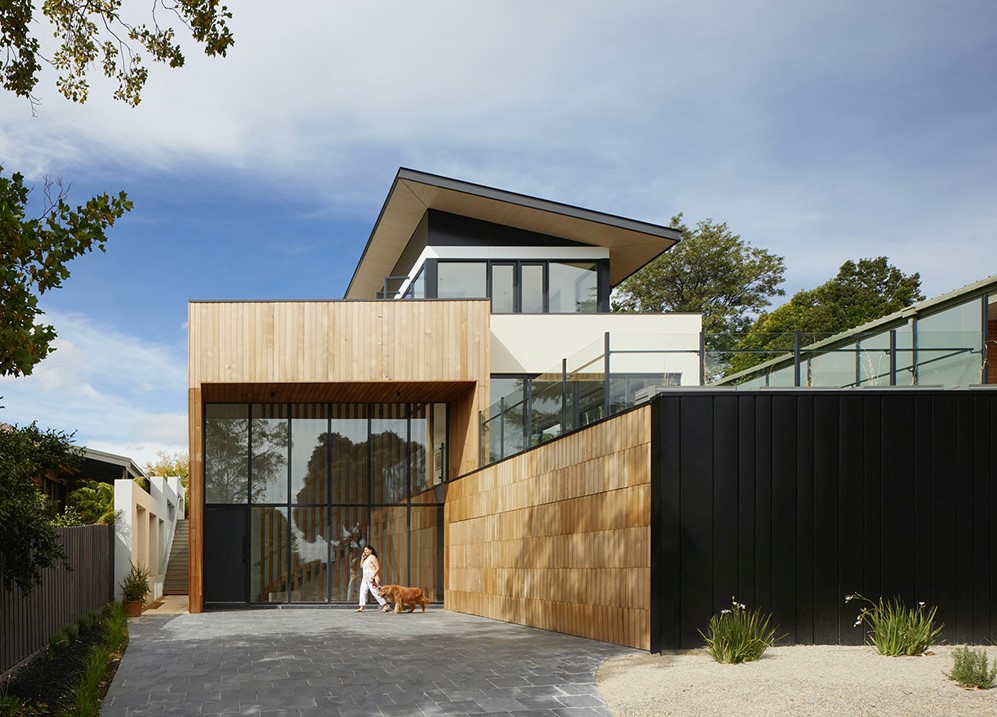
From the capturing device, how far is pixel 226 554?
21719mm

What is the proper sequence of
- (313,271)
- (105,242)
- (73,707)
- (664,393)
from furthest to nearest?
(313,271)
(664,393)
(73,707)
(105,242)

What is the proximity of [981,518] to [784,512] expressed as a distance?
225cm

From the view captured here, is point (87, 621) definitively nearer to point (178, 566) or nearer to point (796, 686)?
point (796, 686)

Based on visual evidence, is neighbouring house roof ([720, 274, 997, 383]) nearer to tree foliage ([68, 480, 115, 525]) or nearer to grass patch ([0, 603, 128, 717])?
grass patch ([0, 603, 128, 717])

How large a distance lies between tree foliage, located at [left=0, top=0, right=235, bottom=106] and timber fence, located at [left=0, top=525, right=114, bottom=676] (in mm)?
5330

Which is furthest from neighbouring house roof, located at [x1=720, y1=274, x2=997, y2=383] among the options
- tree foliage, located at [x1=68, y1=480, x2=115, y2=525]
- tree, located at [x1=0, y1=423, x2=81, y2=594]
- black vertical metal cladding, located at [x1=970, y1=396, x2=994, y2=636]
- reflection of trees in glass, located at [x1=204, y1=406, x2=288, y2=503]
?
tree foliage, located at [x1=68, y1=480, x2=115, y2=525]

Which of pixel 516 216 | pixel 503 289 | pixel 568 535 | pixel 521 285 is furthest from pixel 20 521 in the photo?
pixel 516 216

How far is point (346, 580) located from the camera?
21891mm

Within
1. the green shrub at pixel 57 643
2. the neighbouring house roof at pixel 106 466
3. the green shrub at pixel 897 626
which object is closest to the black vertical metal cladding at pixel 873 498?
the green shrub at pixel 897 626

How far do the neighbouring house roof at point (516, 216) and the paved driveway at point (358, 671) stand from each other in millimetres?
9556

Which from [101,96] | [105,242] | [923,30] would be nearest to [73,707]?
[105,242]

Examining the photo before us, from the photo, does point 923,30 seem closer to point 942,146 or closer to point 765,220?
point 942,146

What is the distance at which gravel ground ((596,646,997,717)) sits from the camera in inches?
294

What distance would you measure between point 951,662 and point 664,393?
12.7 feet
